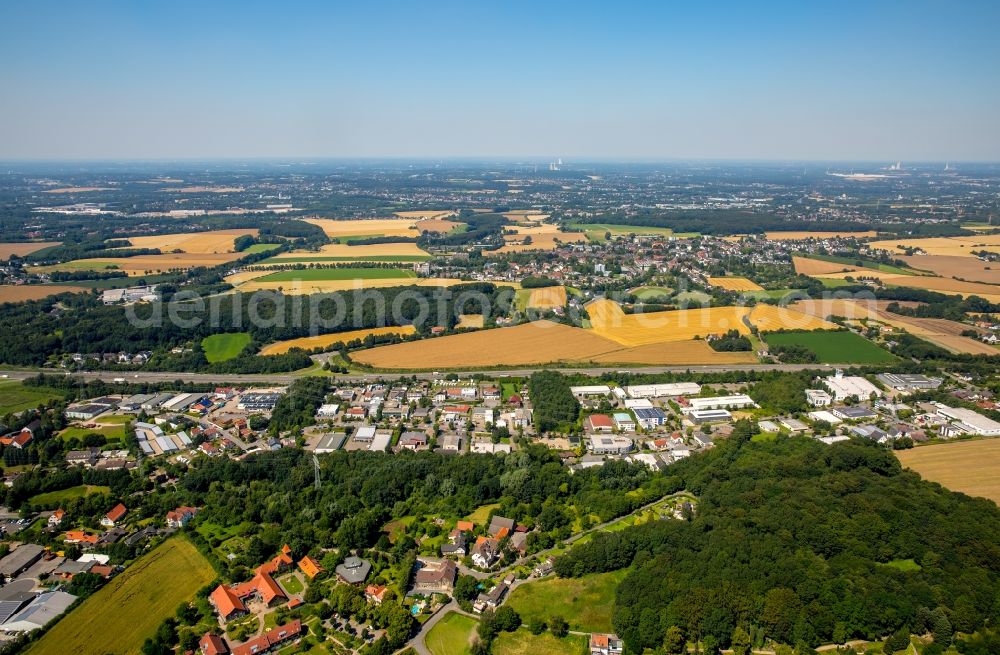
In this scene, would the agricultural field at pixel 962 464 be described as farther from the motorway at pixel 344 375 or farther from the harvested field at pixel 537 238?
the harvested field at pixel 537 238

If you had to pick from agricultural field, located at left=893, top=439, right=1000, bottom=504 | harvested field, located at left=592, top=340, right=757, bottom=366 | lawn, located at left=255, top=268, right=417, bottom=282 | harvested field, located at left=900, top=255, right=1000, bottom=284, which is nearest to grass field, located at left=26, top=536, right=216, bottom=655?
harvested field, located at left=592, top=340, right=757, bottom=366

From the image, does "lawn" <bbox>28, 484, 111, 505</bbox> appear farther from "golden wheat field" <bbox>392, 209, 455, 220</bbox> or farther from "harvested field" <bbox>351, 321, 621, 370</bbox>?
"golden wheat field" <bbox>392, 209, 455, 220</bbox>

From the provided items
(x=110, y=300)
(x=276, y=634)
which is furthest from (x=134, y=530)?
(x=110, y=300)

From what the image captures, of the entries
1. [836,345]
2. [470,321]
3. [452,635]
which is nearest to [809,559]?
[452,635]

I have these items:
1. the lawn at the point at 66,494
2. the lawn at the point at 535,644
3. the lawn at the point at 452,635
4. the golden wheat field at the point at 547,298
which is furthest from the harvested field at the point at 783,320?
the lawn at the point at 66,494

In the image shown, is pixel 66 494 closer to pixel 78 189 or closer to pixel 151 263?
pixel 151 263
